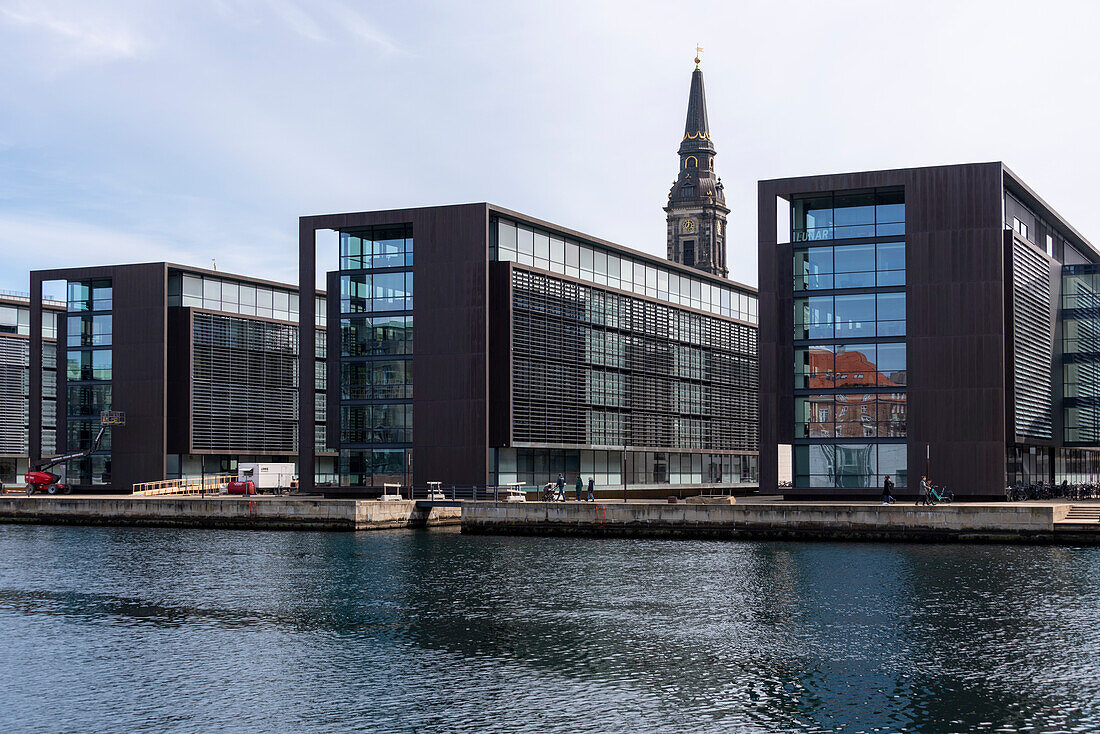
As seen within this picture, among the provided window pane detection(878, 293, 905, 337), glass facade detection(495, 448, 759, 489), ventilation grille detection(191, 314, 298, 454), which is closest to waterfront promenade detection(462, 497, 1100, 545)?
window pane detection(878, 293, 905, 337)

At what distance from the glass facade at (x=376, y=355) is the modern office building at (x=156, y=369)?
12.1 meters

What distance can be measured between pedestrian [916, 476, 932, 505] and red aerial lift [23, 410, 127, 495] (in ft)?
201

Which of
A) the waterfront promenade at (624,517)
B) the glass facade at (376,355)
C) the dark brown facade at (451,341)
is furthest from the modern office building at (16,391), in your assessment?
the dark brown facade at (451,341)

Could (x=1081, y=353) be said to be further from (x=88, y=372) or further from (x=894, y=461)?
(x=88, y=372)

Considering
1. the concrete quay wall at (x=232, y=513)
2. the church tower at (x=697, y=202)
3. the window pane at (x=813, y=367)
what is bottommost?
the concrete quay wall at (x=232, y=513)

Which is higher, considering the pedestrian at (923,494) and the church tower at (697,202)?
the church tower at (697,202)

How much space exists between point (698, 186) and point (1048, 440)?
119 metres

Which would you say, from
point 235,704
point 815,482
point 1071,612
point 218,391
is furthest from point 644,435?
point 235,704

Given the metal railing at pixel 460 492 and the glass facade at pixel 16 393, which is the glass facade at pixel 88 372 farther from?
the metal railing at pixel 460 492

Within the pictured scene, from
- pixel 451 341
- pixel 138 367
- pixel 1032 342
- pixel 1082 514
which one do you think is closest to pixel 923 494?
pixel 1082 514

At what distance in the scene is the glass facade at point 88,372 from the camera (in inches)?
3890

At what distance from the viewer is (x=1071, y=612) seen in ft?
120

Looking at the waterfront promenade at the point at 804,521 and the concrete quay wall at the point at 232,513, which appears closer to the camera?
the waterfront promenade at the point at 804,521

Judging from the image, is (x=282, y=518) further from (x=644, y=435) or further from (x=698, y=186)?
(x=698, y=186)
